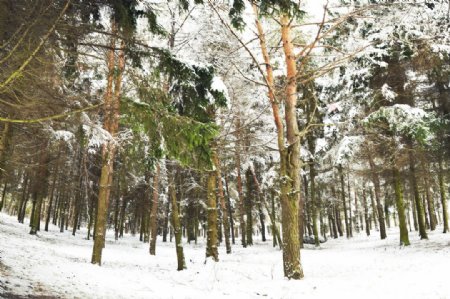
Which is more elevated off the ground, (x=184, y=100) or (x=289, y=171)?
(x=184, y=100)

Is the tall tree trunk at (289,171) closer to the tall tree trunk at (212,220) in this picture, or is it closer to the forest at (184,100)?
the forest at (184,100)

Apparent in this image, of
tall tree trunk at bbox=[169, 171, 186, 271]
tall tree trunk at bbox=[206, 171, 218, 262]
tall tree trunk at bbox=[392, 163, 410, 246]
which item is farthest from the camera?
tall tree trunk at bbox=[392, 163, 410, 246]

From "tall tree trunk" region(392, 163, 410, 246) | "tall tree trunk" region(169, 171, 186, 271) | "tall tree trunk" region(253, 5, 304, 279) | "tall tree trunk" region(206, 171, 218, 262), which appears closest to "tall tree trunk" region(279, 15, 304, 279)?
"tall tree trunk" region(253, 5, 304, 279)

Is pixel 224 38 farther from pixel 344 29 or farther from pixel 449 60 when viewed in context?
pixel 449 60

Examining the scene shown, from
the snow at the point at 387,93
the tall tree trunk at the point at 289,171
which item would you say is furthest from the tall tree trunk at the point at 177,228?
the snow at the point at 387,93

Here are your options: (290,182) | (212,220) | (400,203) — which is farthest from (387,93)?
(212,220)

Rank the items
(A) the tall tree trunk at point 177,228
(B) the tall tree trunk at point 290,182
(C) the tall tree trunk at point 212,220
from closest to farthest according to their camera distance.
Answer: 1. (B) the tall tree trunk at point 290,182
2. (A) the tall tree trunk at point 177,228
3. (C) the tall tree trunk at point 212,220

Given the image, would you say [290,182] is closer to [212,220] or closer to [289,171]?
[289,171]

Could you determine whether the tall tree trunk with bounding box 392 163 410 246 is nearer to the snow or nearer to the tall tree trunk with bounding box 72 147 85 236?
the snow

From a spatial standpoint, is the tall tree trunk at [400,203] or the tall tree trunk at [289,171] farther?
the tall tree trunk at [400,203]

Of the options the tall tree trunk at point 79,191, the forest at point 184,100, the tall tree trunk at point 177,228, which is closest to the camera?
the forest at point 184,100

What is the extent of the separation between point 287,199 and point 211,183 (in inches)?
170

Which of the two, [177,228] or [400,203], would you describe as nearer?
[177,228]

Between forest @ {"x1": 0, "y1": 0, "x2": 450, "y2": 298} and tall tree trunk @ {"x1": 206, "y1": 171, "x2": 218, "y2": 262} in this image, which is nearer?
forest @ {"x1": 0, "y1": 0, "x2": 450, "y2": 298}
